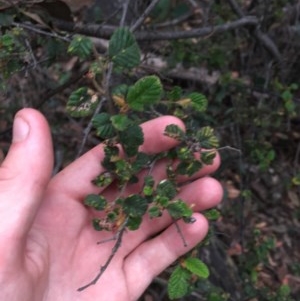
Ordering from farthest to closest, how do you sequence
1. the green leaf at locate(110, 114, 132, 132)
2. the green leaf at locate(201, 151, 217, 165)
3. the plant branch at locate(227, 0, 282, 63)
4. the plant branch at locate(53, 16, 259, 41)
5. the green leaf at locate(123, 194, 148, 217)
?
the plant branch at locate(227, 0, 282, 63), the plant branch at locate(53, 16, 259, 41), the green leaf at locate(201, 151, 217, 165), the green leaf at locate(123, 194, 148, 217), the green leaf at locate(110, 114, 132, 132)

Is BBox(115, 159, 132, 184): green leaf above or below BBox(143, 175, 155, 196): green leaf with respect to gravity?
above

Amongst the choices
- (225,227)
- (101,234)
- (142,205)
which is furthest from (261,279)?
(142,205)

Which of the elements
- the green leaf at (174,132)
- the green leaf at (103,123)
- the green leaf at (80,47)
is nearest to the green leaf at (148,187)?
the green leaf at (174,132)

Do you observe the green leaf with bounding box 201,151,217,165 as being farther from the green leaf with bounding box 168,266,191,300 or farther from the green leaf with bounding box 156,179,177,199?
the green leaf with bounding box 168,266,191,300

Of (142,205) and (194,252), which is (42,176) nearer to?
(142,205)

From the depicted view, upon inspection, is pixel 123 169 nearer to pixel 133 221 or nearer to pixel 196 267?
pixel 133 221

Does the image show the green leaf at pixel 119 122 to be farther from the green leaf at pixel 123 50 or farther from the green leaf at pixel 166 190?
the green leaf at pixel 166 190

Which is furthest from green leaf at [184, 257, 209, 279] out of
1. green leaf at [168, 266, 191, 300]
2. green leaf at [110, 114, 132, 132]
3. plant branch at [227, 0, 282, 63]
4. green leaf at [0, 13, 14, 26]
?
plant branch at [227, 0, 282, 63]
